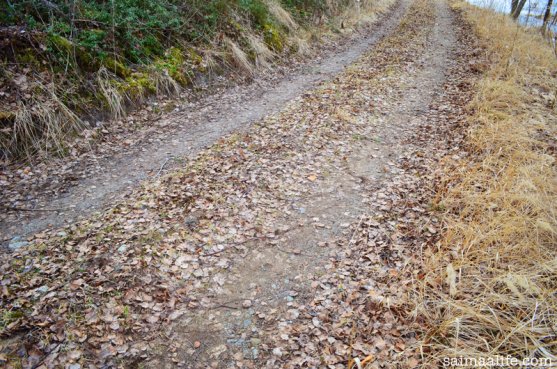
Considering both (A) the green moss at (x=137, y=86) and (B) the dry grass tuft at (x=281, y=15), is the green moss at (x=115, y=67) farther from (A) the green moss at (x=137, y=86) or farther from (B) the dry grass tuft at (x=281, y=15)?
(B) the dry grass tuft at (x=281, y=15)

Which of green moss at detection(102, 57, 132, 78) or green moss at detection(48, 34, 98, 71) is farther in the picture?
green moss at detection(102, 57, 132, 78)

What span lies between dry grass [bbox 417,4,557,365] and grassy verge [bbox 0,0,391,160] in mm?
6130

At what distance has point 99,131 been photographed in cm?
613

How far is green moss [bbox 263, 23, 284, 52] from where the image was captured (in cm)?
1018

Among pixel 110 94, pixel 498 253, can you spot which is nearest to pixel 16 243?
pixel 110 94

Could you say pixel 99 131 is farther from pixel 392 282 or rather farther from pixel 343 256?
pixel 392 282

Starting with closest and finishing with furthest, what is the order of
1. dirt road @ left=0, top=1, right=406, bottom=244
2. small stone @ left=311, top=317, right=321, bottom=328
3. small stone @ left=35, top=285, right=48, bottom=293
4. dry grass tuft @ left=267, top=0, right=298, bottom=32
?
small stone @ left=311, top=317, right=321, bottom=328, small stone @ left=35, top=285, right=48, bottom=293, dirt road @ left=0, top=1, right=406, bottom=244, dry grass tuft @ left=267, top=0, right=298, bottom=32

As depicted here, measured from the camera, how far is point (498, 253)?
11.1ft

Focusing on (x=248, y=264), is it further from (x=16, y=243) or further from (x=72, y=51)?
(x=72, y=51)

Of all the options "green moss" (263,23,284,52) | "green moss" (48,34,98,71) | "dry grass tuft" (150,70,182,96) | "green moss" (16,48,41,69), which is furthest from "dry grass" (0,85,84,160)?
"green moss" (263,23,284,52)

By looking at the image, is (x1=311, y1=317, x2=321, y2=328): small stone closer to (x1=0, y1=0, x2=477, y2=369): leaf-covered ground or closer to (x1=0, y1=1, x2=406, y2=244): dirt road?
(x1=0, y1=0, x2=477, y2=369): leaf-covered ground

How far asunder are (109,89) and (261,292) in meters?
5.27

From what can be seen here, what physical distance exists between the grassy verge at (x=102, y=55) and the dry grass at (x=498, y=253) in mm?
6130

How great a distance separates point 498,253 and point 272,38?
29.8 feet
